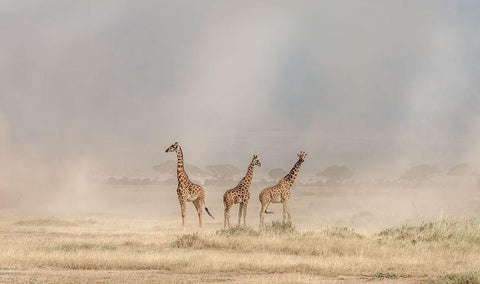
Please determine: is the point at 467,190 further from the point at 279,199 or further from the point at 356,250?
the point at 356,250

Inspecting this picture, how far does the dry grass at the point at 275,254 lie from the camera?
23.2 meters

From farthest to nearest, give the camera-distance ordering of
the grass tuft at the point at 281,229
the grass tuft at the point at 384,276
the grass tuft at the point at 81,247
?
1. the grass tuft at the point at 281,229
2. the grass tuft at the point at 81,247
3. the grass tuft at the point at 384,276

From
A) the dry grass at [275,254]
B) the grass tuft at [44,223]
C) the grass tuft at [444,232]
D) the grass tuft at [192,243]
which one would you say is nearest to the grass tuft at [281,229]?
the dry grass at [275,254]

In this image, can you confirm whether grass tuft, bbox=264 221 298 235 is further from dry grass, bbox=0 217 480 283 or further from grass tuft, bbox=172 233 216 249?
grass tuft, bbox=172 233 216 249

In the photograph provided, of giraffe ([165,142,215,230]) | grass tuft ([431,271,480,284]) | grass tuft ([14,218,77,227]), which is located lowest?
grass tuft ([431,271,480,284])

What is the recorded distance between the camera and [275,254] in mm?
27656

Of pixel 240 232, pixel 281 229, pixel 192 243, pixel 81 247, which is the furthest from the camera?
pixel 281 229

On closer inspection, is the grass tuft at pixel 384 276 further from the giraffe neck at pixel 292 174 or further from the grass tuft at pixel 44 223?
the grass tuft at pixel 44 223

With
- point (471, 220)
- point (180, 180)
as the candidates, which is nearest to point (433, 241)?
point (471, 220)

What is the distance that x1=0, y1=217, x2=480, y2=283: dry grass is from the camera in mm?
23234

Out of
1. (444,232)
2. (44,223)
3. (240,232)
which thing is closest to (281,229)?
(240,232)

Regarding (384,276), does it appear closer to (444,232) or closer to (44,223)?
(444,232)

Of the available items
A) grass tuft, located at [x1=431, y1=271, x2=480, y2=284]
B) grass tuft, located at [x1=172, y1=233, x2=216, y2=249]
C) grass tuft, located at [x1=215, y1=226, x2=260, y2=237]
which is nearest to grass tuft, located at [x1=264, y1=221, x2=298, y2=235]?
grass tuft, located at [x1=215, y1=226, x2=260, y2=237]

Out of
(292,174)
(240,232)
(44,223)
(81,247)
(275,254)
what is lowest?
(275,254)
